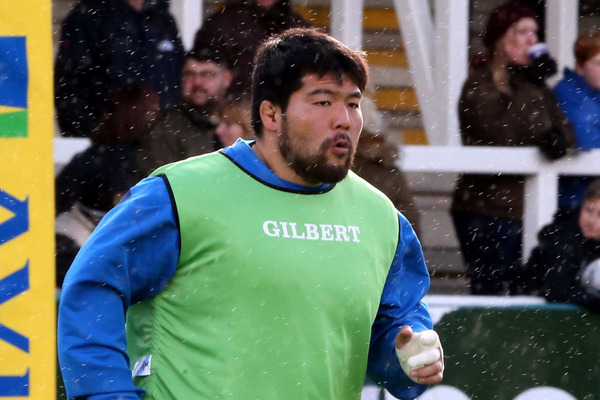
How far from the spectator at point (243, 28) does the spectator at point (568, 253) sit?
5.68 ft

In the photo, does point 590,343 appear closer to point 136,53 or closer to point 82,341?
point 136,53

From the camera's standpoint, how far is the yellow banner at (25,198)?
15.3 feet

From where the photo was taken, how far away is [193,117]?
6102 mm

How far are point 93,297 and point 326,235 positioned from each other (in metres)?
0.72

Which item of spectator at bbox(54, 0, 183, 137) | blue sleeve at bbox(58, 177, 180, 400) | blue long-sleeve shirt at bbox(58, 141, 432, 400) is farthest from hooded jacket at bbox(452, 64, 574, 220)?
blue sleeve at bbox(58, 177, 180, 400)

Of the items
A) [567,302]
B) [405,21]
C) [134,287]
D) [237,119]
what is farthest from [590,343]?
[134,287]

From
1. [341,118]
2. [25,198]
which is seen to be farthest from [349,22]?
[341,118]

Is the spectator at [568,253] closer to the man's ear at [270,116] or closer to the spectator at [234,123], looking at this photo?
the spectator at [234,123]

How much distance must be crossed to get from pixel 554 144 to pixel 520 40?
61 centimetres

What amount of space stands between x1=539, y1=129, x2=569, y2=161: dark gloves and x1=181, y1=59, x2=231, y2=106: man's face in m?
1.85

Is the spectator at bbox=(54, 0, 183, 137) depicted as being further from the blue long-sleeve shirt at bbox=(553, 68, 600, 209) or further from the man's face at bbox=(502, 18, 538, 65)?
the blue long-sleeve shirt at bbox=(553, 68, 600, 209)

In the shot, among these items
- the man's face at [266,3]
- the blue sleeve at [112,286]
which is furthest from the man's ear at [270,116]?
the man's face at [266,3]

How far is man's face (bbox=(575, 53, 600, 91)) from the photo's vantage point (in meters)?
7.07

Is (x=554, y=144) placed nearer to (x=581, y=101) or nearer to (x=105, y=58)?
(x=581, y=101)
